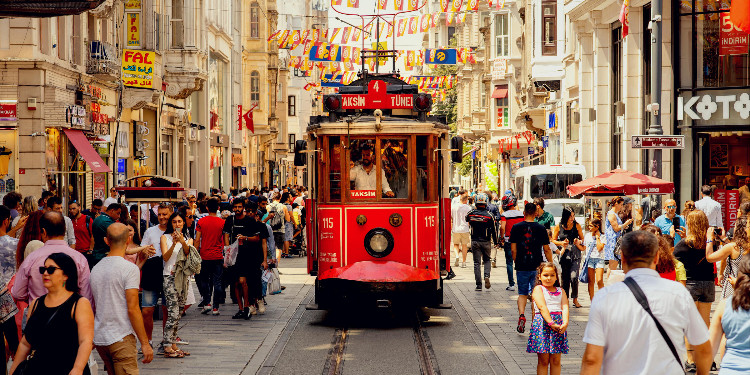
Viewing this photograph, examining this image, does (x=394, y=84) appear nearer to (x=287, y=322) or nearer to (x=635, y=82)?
(x=287, y=322)

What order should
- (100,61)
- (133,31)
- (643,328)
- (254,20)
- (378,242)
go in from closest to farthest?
(643,328) → (378,242) → (100,61) → (133,31) → (254,20)

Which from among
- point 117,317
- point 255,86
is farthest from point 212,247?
point 255,86

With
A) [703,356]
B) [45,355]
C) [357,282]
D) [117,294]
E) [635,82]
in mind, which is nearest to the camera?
[703,356]

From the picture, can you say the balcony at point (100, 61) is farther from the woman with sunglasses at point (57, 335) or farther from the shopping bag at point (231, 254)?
the woman with sunglasses at point (57, 335)

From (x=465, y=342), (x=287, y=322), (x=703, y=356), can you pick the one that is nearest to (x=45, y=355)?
(x=703, y=356)

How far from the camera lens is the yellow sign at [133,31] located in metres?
33.6

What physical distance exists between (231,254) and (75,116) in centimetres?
1200

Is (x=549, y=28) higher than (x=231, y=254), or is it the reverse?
(x=549, y=28)

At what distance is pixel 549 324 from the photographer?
A: 946cm

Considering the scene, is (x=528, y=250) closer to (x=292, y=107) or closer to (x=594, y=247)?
(x=594, y=247)

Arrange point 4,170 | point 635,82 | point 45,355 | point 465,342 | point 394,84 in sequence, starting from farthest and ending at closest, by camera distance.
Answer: point 635,82
point 4,170
point 394,84
point 465,342
point 45,355

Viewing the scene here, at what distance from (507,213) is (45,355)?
13.7 metres

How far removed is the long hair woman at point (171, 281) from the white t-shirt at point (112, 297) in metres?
4.07

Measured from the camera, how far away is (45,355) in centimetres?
662
